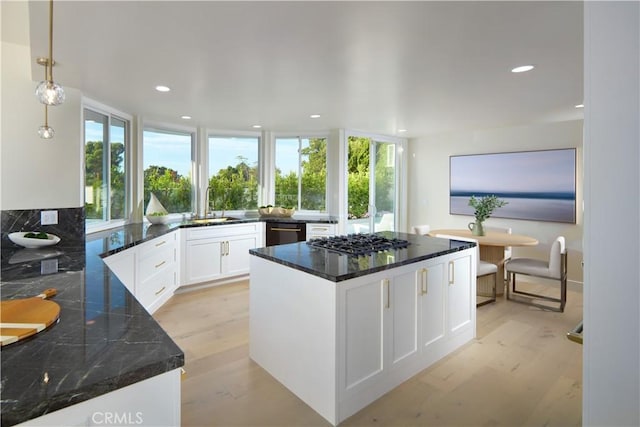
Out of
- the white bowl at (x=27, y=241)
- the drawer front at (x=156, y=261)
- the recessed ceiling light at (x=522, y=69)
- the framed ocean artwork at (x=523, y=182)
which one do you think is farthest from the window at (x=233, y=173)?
the recessed ceiling light at (x=522, y=69)

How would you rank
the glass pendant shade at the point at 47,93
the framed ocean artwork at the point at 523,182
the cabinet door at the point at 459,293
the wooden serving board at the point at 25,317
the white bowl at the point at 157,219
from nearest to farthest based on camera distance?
the wooden serving board at the point at 25,317 < the glass pendant shade at the point at 47,93 < the cabinet door at the point at 459,293 < the white bowl at the point at 157,219 < the framed ocean artwork at the point at 523,182

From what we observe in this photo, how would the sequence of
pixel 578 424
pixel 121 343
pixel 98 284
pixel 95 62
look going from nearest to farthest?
1. pixel 121 343
2. pixel 98 284
3. pixel 578 424
4. pixel 95 62

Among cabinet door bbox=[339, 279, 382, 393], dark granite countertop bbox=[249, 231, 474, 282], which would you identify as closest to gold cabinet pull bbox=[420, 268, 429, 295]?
dark granite countertop bbox=[249, 231, 474, 282]

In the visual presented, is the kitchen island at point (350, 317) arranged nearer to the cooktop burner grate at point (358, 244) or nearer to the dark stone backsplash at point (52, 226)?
the cooktop burner grate at point (358, 244)

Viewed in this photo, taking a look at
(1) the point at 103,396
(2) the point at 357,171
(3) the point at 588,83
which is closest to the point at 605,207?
(3) the point at 588,83

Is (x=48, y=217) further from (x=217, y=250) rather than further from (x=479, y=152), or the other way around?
(x=479, y=152)

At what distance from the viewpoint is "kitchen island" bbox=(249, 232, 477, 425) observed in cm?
195

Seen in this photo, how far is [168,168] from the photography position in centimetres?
489

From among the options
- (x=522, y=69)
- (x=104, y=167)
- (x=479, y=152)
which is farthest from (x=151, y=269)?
(x=479, y=152)

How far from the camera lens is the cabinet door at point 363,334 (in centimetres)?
196

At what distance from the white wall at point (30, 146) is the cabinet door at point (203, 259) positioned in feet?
5.35

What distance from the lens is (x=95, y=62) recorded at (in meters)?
2.49

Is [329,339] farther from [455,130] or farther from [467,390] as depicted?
[455,130]

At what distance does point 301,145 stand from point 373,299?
3972 mm
